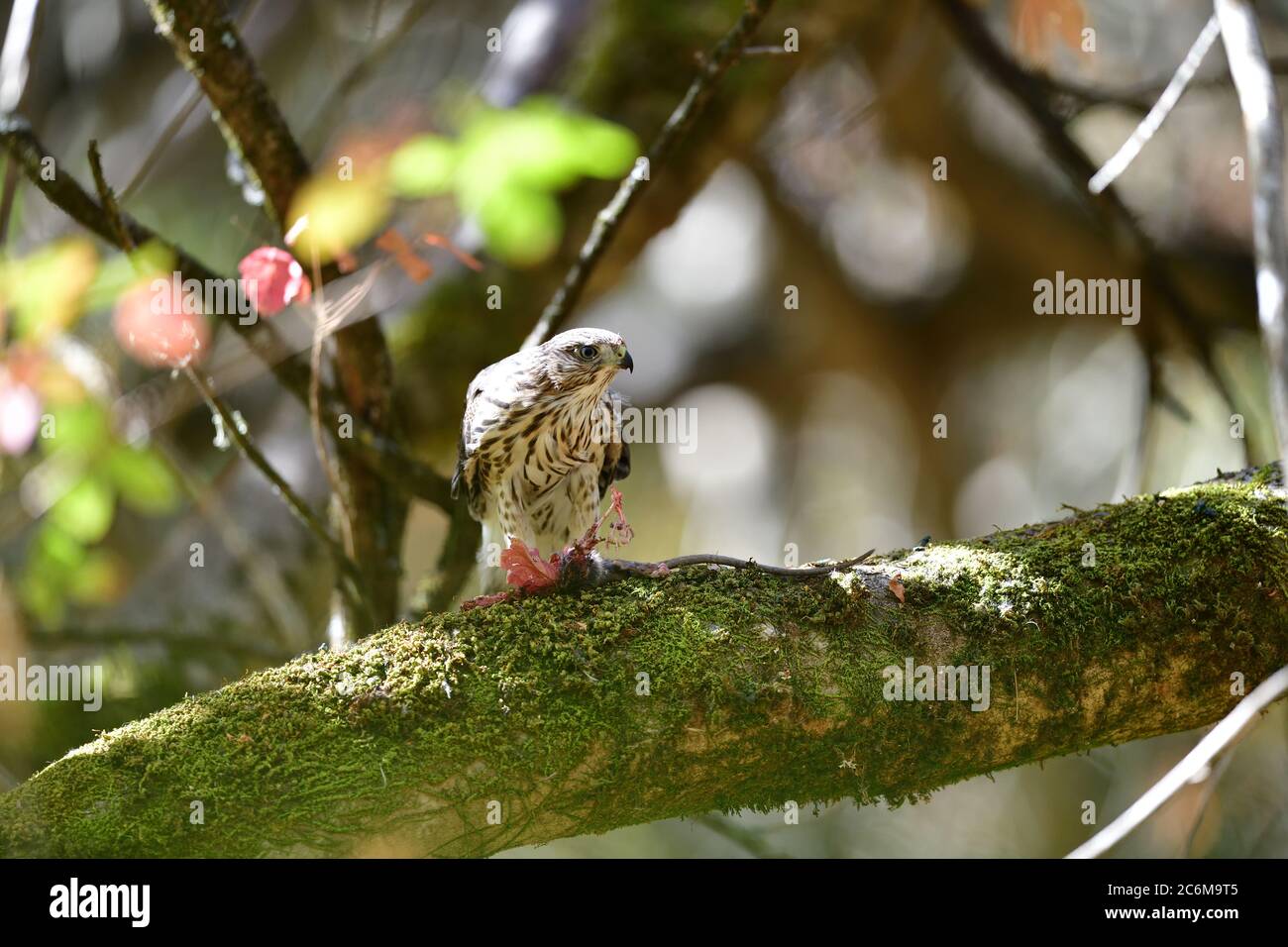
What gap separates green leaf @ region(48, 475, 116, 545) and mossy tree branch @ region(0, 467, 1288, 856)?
11.2 feet

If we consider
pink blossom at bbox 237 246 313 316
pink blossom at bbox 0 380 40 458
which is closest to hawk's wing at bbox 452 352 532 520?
pink blossom at bbox 237 246 313 316

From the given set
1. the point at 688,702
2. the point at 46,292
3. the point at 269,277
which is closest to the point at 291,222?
the point at 269,277

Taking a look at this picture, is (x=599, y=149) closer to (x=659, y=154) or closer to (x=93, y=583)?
(x=659, y=154)

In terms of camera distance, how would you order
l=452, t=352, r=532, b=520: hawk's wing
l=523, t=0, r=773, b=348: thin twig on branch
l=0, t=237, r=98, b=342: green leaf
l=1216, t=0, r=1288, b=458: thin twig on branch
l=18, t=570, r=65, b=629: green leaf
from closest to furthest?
l=1216, t=0, r=1288, b=458: thin twig on branch
l=452, t=352, r=532, b=520: hawk's wing
l=523, t=0, r=773, b=348: thin twig on branch
l=0, t=237, r=98, b=342: green leaf
l=18, t=570, r=65, b=629: green leaf

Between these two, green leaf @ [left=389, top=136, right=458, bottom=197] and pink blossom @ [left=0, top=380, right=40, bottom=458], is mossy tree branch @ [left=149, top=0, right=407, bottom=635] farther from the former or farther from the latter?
pink blossom @ [left=0, top=380, right=40, bottom=458]

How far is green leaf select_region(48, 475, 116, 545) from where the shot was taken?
235 inches

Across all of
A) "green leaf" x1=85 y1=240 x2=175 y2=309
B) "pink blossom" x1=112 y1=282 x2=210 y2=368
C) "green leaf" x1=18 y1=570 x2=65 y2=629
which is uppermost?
"green leaf" x1=85 y1=240 x2=175 y2=309

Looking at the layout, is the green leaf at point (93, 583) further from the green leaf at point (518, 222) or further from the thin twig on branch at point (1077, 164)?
the thin twig on branch at point (1077, 164)

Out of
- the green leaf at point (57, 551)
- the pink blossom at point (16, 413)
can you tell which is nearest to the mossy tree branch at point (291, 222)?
the pink blossom at point (16, 413)

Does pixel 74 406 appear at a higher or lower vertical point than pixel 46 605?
higher

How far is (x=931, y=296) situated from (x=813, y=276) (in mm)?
1053

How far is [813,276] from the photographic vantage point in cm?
997
